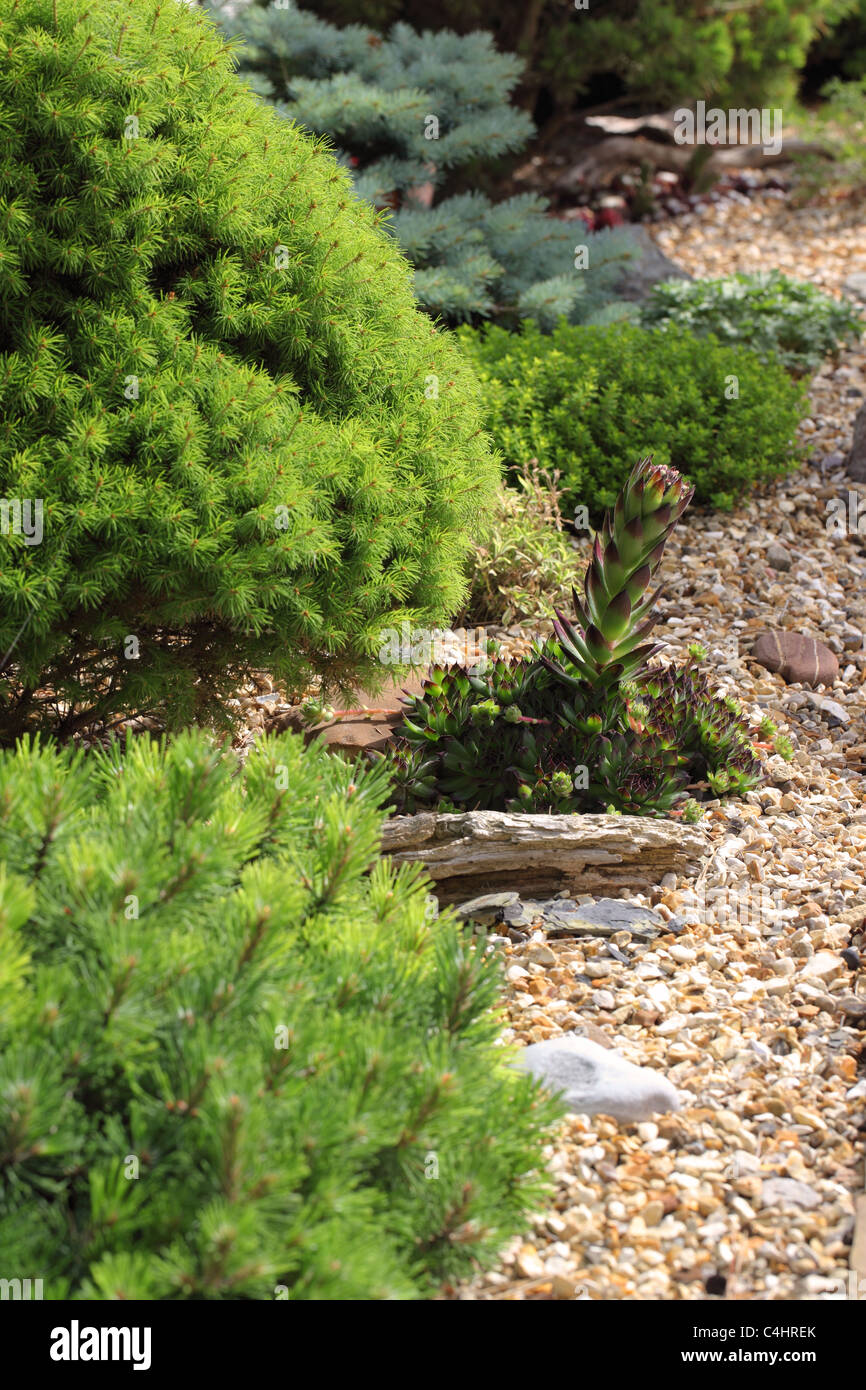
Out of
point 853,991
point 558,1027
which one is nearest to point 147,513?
point 558,1027

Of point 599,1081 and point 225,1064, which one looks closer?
point 225,1064

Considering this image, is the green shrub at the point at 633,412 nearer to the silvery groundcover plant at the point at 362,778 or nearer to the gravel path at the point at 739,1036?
the silvery groundcover plant at the point at 362,778

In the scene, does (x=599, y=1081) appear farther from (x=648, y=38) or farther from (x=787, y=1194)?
(x=648, y=38)

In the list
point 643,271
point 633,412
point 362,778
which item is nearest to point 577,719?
point 362,778

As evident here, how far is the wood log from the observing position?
310 centimetres

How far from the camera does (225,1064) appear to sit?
1630 mm

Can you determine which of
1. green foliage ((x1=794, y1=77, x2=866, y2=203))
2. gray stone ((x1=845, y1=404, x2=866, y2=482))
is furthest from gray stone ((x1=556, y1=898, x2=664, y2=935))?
green foliage ((x1=794, y1=77, x2=866, y2=203))

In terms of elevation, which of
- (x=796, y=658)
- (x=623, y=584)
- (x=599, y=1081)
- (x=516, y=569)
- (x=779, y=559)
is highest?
(x=779, y=559)

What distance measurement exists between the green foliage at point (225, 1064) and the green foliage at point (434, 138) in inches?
192

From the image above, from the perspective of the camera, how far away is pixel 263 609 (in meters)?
2.86

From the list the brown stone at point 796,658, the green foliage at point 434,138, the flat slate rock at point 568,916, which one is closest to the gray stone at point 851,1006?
the flat slate rock at point 568,916

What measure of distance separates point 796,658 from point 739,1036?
211 centimetres

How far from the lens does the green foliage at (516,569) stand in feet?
15.2
